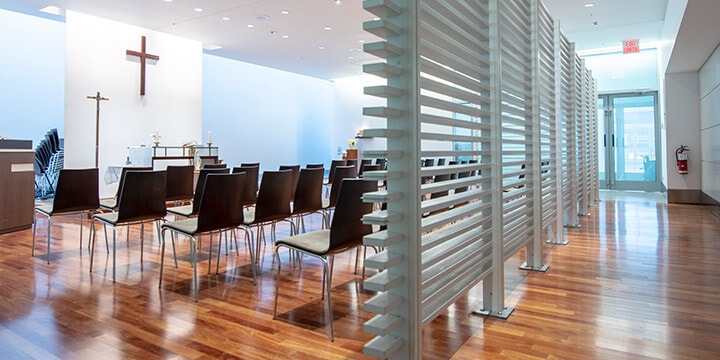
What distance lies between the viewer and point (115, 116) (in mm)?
7770

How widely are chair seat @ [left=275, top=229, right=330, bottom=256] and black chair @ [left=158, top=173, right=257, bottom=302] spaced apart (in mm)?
698

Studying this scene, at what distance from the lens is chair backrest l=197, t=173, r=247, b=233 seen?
300cm

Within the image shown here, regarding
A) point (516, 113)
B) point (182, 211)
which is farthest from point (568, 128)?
point (182, 211)

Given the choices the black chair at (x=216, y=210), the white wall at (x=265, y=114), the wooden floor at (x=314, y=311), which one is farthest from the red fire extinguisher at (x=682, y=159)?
the white wall at (x=265, y=114)

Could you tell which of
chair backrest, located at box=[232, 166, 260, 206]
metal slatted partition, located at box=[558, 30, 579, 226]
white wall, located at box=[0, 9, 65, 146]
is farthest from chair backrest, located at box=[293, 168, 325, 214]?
white wall, located at box=[0, 9, 65, 146]

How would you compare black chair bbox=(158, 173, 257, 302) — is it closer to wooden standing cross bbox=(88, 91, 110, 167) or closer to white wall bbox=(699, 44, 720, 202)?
wooden standing cross bbox=(88, 91, 110, 167)

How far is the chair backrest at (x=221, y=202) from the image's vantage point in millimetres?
3002

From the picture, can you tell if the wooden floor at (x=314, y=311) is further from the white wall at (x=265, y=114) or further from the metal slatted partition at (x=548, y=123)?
the white wall at (x=265, y=114)

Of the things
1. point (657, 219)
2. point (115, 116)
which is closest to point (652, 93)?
point (657, 219)

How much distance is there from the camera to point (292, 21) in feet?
25.9

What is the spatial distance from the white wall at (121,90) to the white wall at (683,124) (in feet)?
31.2

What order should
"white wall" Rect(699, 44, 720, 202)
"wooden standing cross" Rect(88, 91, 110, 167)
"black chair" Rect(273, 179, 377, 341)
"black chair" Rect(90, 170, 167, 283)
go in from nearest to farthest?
"black chair" Rect(273, 179, 377, 341) < "black chair" Rect(90, 170, 167, 283) < "white wall" Rect(699, 44, 720, 202) < "wooden standing cross" Rect(88, 91, 110, 167)

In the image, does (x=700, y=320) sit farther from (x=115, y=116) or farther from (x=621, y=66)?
(x=621, y=66)

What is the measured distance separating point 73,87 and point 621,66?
11916 mm
